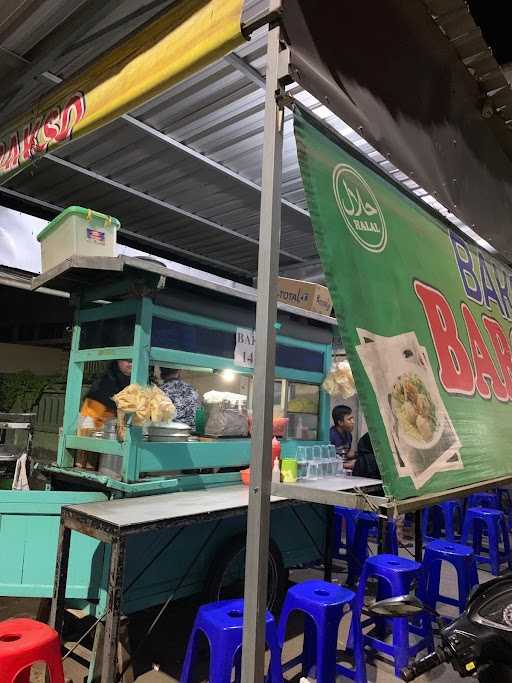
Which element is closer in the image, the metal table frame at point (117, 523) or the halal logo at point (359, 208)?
the halal logo at point (359, 208)

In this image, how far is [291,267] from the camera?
7.60 meters

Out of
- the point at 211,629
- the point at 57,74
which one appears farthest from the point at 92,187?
the point at 211,629

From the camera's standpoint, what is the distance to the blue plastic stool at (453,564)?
3.96 m

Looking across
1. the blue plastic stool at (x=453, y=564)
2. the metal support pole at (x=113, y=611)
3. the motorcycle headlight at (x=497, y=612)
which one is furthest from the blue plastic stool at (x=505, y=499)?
the metal support pole at (x=113, y=611)

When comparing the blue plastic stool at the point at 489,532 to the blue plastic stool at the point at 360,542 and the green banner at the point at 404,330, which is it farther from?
the green banner at the point at 404,330

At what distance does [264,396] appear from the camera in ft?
4.48

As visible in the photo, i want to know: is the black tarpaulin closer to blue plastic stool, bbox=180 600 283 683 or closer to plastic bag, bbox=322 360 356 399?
plastic bag, bbox=322 360 356 399

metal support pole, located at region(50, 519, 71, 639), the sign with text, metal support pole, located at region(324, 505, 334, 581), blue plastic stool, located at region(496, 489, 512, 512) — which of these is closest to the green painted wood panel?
metal support pole, located at region(50, 519, 71, 639)

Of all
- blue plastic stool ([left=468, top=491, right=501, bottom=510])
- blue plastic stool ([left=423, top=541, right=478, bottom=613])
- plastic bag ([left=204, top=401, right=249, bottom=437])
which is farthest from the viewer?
blue plastic stool ([left=468, top=491, right=501, bottom=510])

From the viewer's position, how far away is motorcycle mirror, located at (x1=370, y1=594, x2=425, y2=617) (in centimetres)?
159

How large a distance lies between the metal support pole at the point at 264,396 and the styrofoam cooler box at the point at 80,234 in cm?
265

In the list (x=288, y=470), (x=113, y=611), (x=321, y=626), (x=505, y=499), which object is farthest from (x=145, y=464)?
(x=505, y=499)

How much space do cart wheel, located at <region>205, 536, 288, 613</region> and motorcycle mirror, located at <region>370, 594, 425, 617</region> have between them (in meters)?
2.20

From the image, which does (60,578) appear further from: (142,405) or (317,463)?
(317,463)
